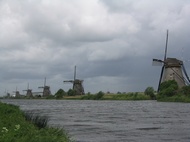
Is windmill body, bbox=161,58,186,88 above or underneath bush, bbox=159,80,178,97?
above

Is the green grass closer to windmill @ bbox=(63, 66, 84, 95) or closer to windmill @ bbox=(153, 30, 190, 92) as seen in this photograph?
windmill @ bbox=(153, 30, 190, 92)

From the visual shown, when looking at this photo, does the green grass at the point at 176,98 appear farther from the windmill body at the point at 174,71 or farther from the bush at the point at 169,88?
the windmill body at the point at 174,71

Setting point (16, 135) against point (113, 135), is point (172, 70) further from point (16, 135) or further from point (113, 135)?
point (16, 135)

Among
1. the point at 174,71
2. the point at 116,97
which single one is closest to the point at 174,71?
the point at 174,71

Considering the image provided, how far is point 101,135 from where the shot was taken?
28.9m

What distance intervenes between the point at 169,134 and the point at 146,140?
176 inches

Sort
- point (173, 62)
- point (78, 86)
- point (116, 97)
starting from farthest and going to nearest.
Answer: point (78, 86), point (116, 97), point (173, 62)

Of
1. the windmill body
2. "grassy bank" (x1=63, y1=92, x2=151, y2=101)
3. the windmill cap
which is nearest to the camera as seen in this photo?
the windmill body

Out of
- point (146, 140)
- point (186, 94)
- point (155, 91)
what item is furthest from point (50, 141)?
point (155, 91)

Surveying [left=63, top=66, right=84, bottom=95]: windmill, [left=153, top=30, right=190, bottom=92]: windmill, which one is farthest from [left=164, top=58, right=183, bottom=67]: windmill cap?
[left=63, top=66, right=84, bottom=95]: windmill

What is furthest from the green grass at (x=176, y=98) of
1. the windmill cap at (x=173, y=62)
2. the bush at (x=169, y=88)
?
the windmill cap at (x=173, y=62)

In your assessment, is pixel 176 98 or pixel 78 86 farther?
pixel 78 86

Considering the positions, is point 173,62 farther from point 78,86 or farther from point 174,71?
point 78,86

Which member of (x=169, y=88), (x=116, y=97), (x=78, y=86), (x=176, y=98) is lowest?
(x=176, y=98)
